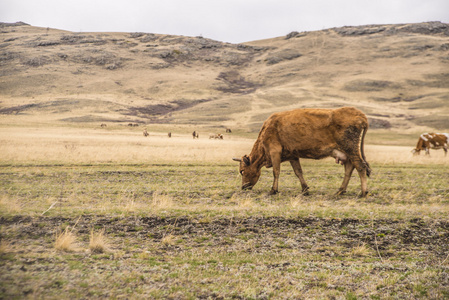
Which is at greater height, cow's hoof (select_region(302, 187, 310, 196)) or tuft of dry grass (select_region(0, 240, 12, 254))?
tuft of dry grass (select_region(0, 240, 12, 254))

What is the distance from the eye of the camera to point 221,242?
21.8 feet

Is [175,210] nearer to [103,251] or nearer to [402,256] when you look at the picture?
[103,251]

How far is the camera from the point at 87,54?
138500 mm

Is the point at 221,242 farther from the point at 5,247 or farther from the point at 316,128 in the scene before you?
the point at 316,128

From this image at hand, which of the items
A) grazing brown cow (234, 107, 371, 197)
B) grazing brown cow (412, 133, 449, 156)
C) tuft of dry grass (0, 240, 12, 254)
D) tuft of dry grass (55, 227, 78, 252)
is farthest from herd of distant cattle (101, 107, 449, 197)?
grazing brown cow (412, 133, 449, 156)

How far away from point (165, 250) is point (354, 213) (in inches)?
201

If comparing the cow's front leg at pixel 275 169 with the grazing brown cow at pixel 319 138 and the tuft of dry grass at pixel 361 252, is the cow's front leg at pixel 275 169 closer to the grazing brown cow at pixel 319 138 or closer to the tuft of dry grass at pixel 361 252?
the grazing brown cow at pixel 319 138

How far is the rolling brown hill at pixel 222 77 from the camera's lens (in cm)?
7700

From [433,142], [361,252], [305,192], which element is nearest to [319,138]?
[305,192]

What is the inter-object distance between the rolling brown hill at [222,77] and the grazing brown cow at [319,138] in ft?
169

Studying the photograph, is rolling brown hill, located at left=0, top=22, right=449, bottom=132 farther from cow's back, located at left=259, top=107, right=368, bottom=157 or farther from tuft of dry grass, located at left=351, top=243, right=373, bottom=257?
tuft of dry grass, located at left=351, top=243, right=373, bottom=257

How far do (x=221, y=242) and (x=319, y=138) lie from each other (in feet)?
20.1

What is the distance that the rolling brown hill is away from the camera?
77.0 m

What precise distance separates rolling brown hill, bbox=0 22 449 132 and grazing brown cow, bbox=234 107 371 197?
51603mm
